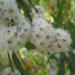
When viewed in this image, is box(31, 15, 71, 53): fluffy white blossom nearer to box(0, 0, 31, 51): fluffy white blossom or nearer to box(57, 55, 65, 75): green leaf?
box(0, 0, 31, 51): fluffy white blossom

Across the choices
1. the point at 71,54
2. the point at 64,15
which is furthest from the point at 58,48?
the point at 64,15

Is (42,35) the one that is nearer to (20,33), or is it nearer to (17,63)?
(20,33)

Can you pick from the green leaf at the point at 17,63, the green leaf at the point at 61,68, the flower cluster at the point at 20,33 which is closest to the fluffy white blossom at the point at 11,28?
the flower cluster at the point at 20,33

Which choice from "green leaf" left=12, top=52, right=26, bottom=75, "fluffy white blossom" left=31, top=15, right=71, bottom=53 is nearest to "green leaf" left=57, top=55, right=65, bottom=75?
"green leaf" left=12, top=52, right=26, bottom=75

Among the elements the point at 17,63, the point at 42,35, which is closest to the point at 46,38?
the point at 42,35

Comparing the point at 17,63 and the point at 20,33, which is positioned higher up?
the point at 20,33

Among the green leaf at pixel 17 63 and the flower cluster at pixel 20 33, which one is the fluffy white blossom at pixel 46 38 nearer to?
the flower cluster at pixel 20 33

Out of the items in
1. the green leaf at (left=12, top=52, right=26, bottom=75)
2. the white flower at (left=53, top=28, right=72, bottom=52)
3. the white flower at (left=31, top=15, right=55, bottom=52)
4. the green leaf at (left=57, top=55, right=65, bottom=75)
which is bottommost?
the green leaf at (left=57, top=55, right=65, bottom=75)

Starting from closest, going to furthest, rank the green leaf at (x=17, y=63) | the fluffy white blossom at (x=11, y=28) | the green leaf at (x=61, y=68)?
1. the fluffy white blossom at (x=11, y=28)
2. the green leaf at (x=17, y=63)
3. the green leaf at (x=61, y=68)
